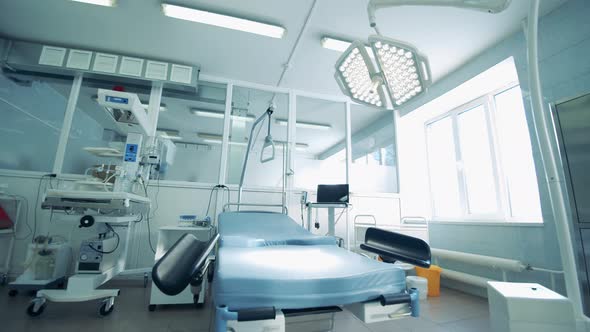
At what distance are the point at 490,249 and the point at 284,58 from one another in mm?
3291

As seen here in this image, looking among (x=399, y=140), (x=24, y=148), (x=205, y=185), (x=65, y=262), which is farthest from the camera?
(x=399, y=140)

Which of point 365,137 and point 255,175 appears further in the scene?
→ point 365,137

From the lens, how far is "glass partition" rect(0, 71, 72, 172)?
9.58ft

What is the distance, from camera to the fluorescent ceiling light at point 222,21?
101 inches

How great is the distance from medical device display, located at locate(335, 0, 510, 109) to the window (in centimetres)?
245

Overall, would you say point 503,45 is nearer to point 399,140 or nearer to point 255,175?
point 399,140

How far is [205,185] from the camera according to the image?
126 inches

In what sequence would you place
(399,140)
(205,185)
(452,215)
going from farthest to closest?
(399,140) → (452,215) → (205,185)

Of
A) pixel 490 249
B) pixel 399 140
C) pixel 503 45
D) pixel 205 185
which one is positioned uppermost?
pixel 503 45

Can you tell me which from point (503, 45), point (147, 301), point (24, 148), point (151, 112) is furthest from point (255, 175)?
point (503, 45)

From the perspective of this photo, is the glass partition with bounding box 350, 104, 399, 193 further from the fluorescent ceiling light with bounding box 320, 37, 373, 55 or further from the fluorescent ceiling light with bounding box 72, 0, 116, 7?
the fluorescent ceiling light with bounding box 72, 0, 116, 7

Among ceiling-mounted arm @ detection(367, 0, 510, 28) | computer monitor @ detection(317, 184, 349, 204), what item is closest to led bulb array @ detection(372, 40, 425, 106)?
ceiling-mounted arm @ detection(367, 0, 510, 28)

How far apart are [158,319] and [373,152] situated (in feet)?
12.8

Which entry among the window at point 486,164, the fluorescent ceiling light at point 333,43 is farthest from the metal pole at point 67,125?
the window at point 486,164
